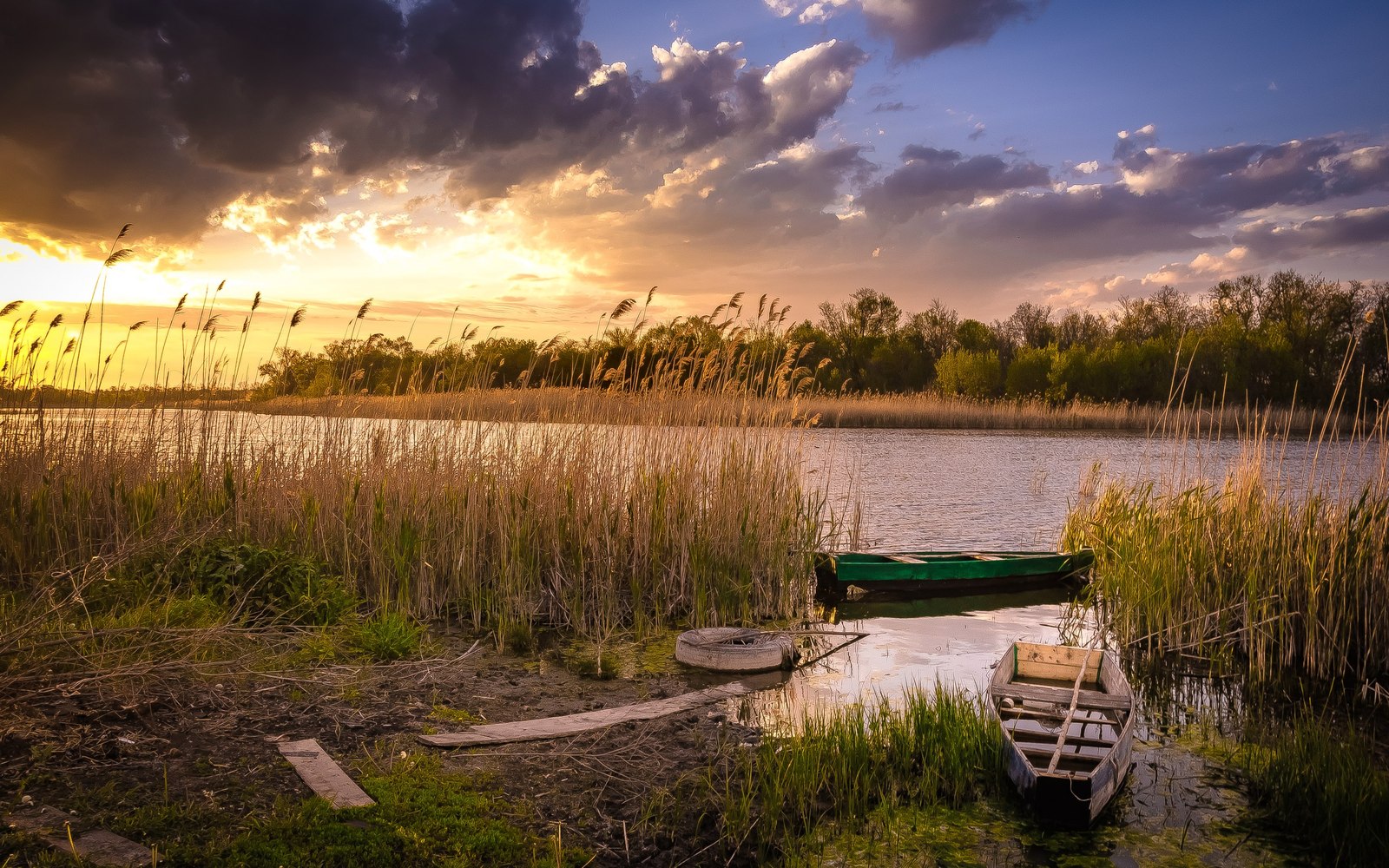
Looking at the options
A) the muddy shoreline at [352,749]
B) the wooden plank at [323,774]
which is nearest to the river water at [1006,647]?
the muddy shoreline at [352,749]

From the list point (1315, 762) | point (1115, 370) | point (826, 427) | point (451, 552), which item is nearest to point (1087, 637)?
point (1315, 762)

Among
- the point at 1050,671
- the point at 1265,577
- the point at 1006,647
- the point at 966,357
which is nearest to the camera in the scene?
the point at 1050,671

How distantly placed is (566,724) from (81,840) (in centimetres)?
266

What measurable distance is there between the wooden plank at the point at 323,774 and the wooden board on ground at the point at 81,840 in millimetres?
807

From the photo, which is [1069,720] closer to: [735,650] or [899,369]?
[735,650]

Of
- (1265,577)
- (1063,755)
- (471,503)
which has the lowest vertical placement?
(1063,755)

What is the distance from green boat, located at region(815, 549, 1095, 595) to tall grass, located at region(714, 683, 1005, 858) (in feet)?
14.6

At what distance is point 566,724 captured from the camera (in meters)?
5.64

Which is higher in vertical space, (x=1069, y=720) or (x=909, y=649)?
(x=1069, y=720)

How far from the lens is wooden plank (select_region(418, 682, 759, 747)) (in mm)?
5238

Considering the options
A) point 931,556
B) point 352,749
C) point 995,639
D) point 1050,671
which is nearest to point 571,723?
point 352,749

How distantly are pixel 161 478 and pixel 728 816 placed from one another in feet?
23.8

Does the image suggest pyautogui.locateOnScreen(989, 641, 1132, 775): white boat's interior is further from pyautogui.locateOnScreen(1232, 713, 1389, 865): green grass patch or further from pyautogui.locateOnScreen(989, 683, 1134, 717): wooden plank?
pyautogui.locateOnScreen(1232, 713, 1389, 865): green grass patch

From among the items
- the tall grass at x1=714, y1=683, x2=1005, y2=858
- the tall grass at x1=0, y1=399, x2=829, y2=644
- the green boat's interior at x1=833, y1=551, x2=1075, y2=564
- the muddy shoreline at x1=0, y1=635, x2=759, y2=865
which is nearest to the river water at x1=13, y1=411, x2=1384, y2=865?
the tall grass at x1=0, y1=399, x2=829, y2=644
